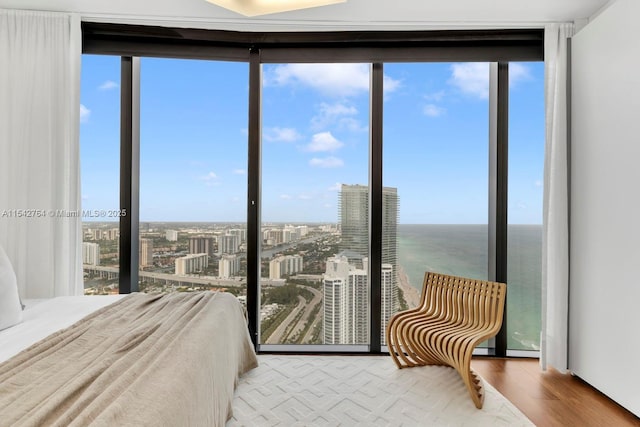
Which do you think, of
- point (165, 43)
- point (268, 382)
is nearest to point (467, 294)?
point (268, 382)

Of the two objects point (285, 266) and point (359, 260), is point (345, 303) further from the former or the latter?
point (285, 266)

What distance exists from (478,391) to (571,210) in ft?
5.01

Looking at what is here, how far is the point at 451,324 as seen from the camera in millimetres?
2559

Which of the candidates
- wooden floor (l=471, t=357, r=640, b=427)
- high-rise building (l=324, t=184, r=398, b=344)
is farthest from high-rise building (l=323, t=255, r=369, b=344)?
wooden floor (l=471, t=357, r=640, b=427)

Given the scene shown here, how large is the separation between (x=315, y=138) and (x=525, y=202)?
6.15 feet

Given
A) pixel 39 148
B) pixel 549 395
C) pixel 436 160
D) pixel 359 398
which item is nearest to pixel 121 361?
pixel 359 398

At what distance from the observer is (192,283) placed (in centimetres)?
313

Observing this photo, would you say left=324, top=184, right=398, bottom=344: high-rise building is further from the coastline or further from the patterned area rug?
the patterned area rug

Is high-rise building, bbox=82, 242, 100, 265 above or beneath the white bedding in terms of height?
above

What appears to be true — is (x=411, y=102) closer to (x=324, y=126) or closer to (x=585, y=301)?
(x=324, y=126)

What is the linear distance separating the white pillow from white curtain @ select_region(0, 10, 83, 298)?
815 millimetres

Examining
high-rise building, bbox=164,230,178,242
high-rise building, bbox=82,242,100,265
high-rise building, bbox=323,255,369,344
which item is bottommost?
high-rise building, bbox=323,255,369,344

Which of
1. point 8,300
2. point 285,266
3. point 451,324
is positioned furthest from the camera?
point 285,266

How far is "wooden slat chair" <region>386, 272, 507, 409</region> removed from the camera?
87.4 inches
